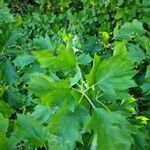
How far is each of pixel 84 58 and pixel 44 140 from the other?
467 mm

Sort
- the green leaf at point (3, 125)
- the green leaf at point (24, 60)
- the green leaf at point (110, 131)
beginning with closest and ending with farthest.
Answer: the green leaf at point (110, 131)
the green leaf at point (3, 125)
the green leaf at point (24, 60)

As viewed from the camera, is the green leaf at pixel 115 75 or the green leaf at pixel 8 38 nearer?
the green leaf at pixel 115 75

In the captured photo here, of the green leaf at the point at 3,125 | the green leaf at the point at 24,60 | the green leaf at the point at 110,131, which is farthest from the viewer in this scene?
the green leaf at the point at 24,60

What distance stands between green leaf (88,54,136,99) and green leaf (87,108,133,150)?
3.6 inches

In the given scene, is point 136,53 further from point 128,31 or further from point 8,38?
point 8,38

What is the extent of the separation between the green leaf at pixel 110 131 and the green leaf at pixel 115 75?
92mm

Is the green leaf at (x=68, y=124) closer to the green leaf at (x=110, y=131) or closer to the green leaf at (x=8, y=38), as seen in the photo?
the green leaf at (x=110, y=131)

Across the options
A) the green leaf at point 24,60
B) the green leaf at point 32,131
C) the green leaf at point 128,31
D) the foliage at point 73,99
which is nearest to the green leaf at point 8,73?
the foliage at point 73,99

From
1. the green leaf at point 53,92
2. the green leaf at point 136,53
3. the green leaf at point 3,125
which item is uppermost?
the green leaf at point 53,92

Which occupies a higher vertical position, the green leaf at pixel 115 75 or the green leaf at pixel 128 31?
→ the green leaf at pixel 115 75

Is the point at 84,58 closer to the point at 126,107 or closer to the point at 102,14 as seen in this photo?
the point at 126,107

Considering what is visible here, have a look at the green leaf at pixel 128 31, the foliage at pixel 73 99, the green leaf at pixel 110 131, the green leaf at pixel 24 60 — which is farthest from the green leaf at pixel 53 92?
the green leaf at pixel 128 31

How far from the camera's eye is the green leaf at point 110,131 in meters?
1.28

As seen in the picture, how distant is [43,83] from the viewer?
1427 mm
